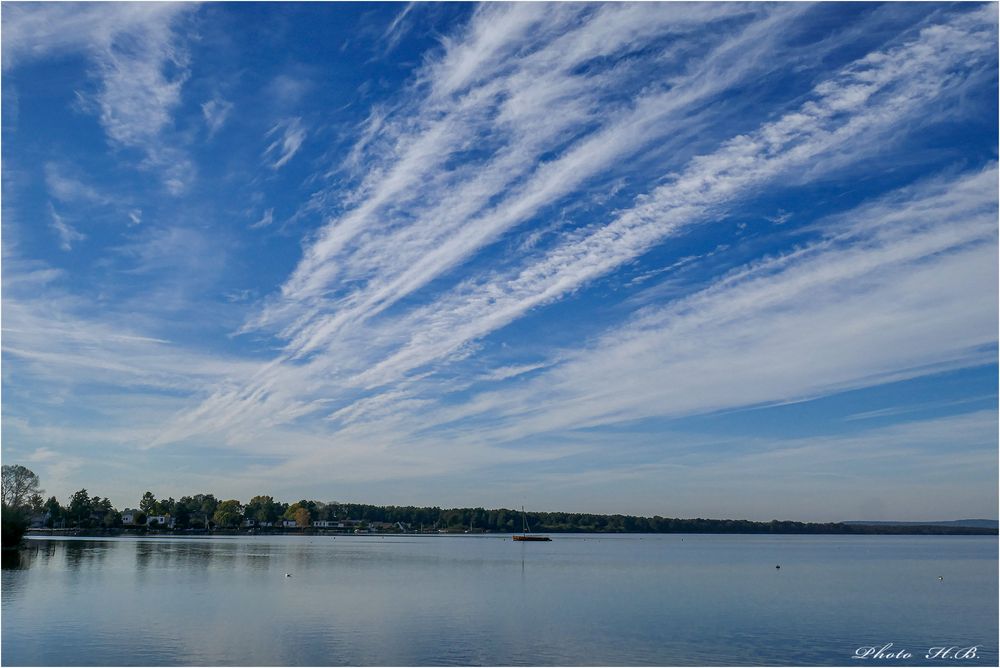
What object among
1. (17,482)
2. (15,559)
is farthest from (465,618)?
A: (17,482)

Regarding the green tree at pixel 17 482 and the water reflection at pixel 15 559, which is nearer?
the water reflection at pixel 15 559

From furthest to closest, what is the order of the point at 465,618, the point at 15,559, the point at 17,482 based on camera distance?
the point at 17,482
the point at 15,559
the point at 465,618

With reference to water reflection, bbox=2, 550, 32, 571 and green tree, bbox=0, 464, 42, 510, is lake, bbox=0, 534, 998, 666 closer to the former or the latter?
water reflection, bbox=2, 550, 32, 571

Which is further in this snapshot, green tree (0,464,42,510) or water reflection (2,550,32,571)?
green tree (0,464,42,510)

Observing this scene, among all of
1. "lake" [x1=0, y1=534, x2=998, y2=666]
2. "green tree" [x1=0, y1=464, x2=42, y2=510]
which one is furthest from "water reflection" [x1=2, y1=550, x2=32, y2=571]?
"green tree" [x1=0, y1=464, x2=42, y2=510]

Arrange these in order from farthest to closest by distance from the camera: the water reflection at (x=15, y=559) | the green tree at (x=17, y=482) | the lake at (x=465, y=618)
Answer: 1. the green tree at (x=17, y=482)
2. the water reflection at (x=15, y=559)
3. the lake at (x=465, y=618)

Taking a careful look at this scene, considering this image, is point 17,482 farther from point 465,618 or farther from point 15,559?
point 465,618

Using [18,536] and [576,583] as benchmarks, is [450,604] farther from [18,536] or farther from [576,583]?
[18,536]

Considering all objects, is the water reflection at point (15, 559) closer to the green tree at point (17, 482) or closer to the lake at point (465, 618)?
the lake at point (465, 618)

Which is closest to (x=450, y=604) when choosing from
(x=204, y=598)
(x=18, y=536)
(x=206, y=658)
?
(x=204, y=598)

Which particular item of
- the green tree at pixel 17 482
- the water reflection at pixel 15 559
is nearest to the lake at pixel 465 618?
the water reflection at pixel 15 559

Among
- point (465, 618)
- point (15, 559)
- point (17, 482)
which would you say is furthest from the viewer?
point (17, 482)

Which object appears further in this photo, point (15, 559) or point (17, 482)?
point (17, 482)

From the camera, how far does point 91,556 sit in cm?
10788
